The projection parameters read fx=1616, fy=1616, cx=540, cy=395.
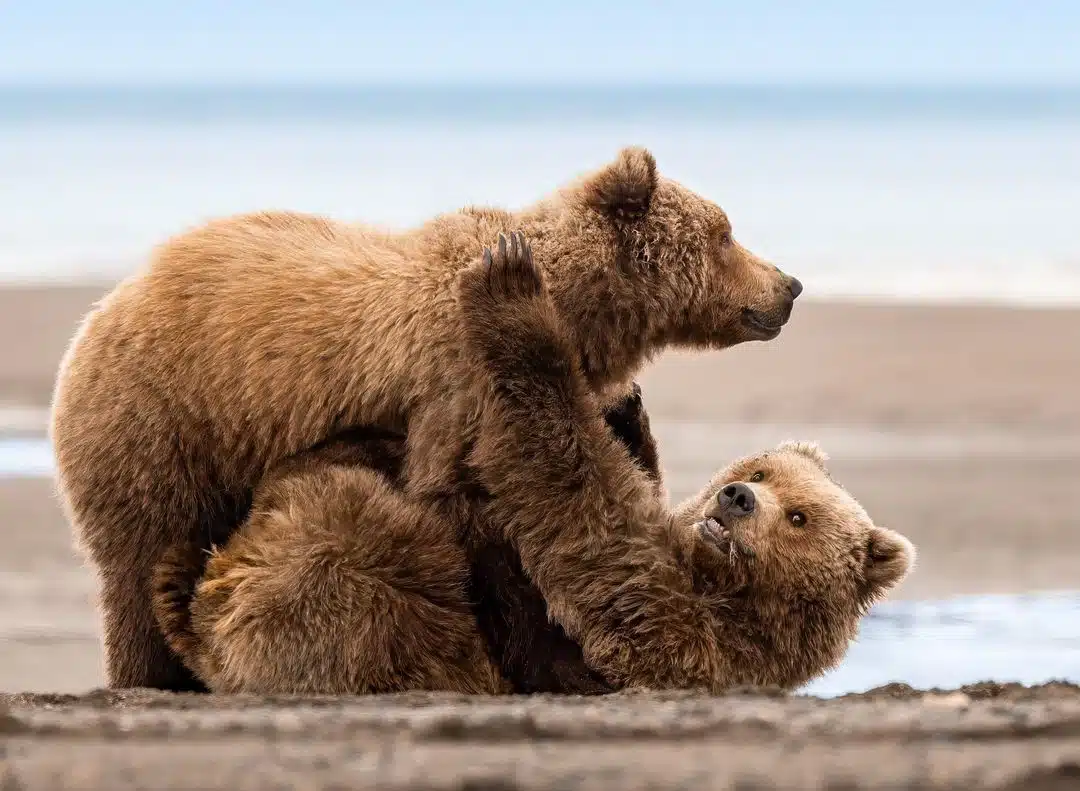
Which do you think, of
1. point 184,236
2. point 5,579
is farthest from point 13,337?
point 184,236

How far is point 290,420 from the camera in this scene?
4.38 meters

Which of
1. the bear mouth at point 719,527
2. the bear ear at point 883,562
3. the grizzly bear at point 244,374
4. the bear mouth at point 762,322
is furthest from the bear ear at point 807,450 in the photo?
the grizzly bear at point 244,374

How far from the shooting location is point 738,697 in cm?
392

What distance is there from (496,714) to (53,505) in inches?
307

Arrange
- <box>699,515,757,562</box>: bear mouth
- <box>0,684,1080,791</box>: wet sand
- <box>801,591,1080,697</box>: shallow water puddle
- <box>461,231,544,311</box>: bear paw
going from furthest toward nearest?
<box>801,591,1080,697</box>: shallow water puddle, <box>699,515,757,562</box>: bear mouth, <box>461,231,544,311</box>: bear paw, <box>0,684,1080,791</box>: wet sand

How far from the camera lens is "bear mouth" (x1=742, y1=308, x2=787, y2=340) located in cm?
505

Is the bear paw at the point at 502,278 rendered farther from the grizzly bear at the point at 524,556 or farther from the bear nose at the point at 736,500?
the bear nose at the point at 736,500

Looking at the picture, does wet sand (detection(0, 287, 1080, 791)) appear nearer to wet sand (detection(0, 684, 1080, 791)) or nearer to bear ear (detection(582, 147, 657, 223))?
wet sand (detection(0, 684, 1080, 791))

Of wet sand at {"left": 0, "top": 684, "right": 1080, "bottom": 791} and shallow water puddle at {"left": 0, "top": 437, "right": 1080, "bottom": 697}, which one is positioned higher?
wet sand at {"left": 0, "top": 684, "right": 1080, "bottom": 791}

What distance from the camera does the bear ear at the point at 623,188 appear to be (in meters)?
4.80

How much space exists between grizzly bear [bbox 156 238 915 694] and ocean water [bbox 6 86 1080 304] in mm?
1114

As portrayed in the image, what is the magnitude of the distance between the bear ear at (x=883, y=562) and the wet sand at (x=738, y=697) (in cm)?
44

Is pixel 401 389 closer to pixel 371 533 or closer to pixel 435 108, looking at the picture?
pixel 371 533

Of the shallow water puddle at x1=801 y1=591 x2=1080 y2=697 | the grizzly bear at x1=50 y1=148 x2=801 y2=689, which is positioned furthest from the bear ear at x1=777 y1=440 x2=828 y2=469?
the shallow water puddle at x1=801 y1=591 x2=1080 y2=697
